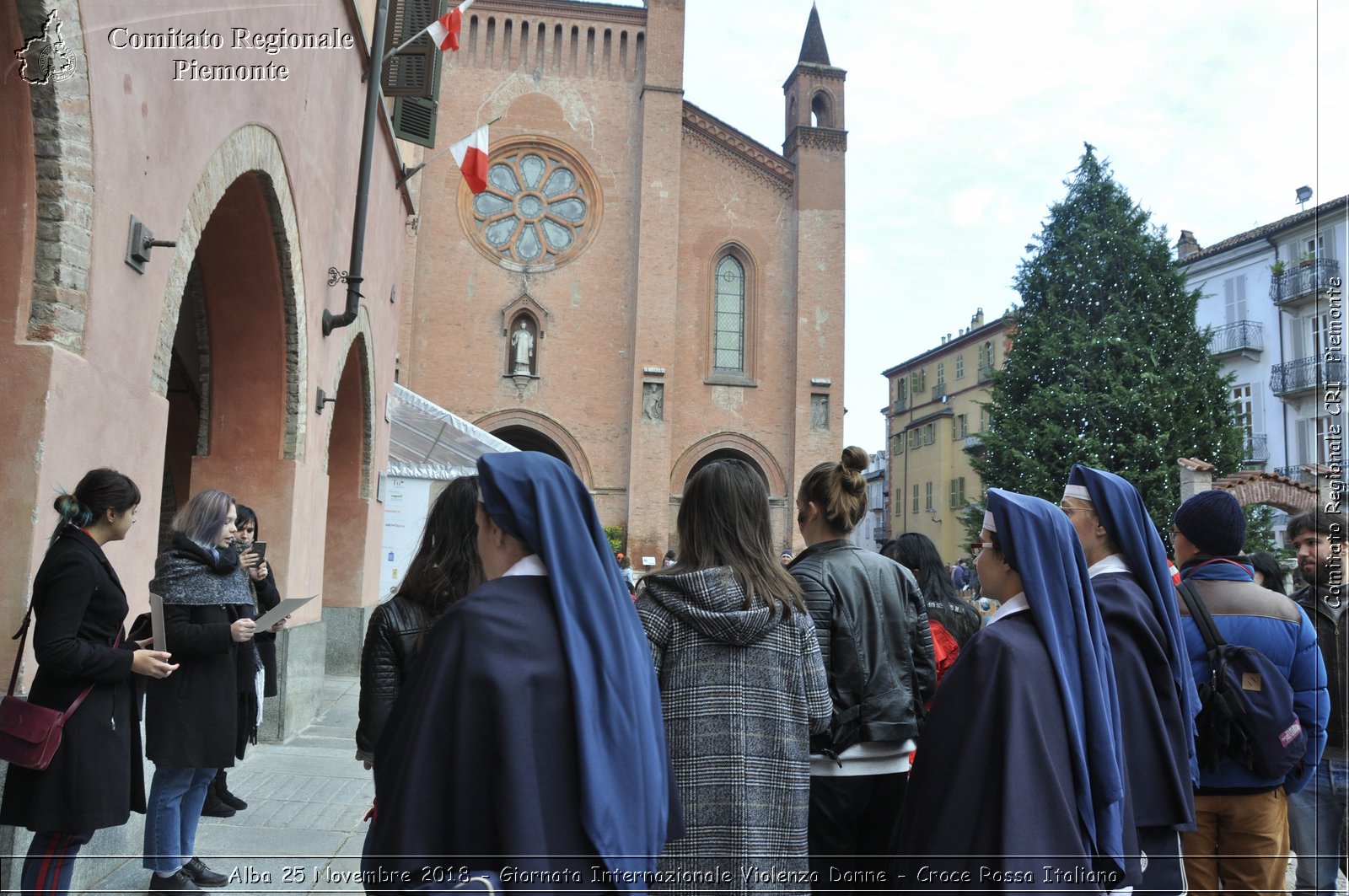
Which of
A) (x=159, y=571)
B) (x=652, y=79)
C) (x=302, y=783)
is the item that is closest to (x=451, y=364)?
(x=652, y=79)

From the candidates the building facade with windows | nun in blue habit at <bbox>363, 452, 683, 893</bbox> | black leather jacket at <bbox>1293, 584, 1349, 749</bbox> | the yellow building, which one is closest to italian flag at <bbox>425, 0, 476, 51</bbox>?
black leather jacket at <bbox>1293, 584, 1349, 749</bbox>

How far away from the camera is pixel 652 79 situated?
2603 cm

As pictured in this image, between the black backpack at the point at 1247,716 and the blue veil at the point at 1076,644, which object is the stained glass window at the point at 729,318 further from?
the blue veil at the point at 1076,644

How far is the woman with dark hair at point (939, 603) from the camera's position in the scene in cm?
490

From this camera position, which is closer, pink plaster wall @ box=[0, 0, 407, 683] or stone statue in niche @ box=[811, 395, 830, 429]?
pink plaster wall @ box=[0, 0, 407, 683]

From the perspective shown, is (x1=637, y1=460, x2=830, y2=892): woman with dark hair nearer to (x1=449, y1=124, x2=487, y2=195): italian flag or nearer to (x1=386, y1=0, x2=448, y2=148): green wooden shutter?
(x1=449, y1=124, x2=487, y2=195): italian flag

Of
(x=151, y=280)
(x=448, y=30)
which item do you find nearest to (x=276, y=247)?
(x=151, y=280)

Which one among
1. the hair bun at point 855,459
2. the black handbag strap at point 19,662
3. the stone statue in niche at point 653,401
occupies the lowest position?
the black handbag strap at point 19,662

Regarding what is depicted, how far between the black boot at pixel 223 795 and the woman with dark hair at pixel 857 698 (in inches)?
156

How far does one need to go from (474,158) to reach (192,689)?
7.94 m

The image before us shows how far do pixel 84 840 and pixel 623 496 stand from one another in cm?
2166

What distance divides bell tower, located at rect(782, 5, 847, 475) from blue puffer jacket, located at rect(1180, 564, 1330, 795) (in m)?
21.9

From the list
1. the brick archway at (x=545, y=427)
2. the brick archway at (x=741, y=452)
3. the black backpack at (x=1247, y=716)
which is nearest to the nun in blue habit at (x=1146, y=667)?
the black backpack at (x=1247, y=716)

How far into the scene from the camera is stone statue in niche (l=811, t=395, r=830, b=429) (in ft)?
86.6
